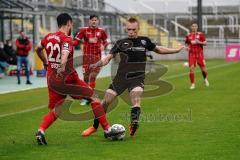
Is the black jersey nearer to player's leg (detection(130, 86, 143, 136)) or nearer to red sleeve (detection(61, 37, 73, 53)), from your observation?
player's leg (detection(130, 86, 143, 136))

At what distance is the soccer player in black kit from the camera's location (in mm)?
11719

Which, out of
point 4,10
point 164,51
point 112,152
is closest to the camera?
point 112,152

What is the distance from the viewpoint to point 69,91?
11148mm

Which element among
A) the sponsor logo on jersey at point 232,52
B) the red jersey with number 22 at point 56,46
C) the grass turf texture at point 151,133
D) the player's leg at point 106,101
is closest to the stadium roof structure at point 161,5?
the sponsor logo on jersey at point 232,52

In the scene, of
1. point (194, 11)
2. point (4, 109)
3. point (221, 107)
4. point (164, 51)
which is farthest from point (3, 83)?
point (194, 11)

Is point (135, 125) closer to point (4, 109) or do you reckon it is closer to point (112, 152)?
point (112, 152)

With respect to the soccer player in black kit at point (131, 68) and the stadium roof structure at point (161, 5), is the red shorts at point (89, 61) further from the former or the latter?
the stadium roof structure at point (161, 5)

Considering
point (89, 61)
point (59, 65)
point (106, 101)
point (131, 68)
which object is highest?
point (59, 65)

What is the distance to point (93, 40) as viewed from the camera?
58.1 ft

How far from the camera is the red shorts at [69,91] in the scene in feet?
36.5

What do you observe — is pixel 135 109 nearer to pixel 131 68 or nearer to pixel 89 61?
pixel 131 68

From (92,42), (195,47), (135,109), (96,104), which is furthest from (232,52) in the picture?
(96,104)

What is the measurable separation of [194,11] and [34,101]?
42516 millimetres

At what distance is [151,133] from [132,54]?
60.7 inches
